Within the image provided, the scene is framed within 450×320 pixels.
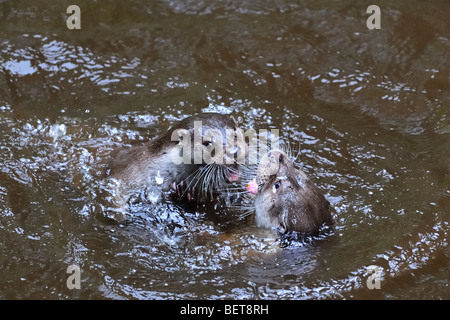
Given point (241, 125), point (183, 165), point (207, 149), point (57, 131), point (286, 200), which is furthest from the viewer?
point (241, 125)

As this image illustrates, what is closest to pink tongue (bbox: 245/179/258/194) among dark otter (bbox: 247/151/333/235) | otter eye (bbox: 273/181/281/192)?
dark otter (bbox: 247/151/333/235)

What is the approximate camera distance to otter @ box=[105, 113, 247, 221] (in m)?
3.74

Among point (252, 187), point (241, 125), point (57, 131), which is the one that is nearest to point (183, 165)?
point (252, 187)

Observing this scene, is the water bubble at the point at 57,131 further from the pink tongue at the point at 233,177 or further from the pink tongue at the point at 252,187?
the pink tongue at the point at 252,187

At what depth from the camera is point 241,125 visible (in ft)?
15.0

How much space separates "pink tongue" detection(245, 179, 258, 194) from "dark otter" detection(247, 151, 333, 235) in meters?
0.02

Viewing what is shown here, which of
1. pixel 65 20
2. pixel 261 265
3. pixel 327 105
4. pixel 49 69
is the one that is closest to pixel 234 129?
pixel 261 265

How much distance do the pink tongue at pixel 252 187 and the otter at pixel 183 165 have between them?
122 millimetres

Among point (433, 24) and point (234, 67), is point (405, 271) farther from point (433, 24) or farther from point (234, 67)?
point (433, 24)

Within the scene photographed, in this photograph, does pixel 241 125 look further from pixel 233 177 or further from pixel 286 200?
pixel 286 200

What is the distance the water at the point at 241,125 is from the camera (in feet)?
11.1

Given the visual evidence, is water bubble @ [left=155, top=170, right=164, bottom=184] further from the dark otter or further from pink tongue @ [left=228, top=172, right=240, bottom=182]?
the dark otter

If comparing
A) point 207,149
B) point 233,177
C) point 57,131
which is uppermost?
point 57,131

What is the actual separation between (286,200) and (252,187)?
0.36m
